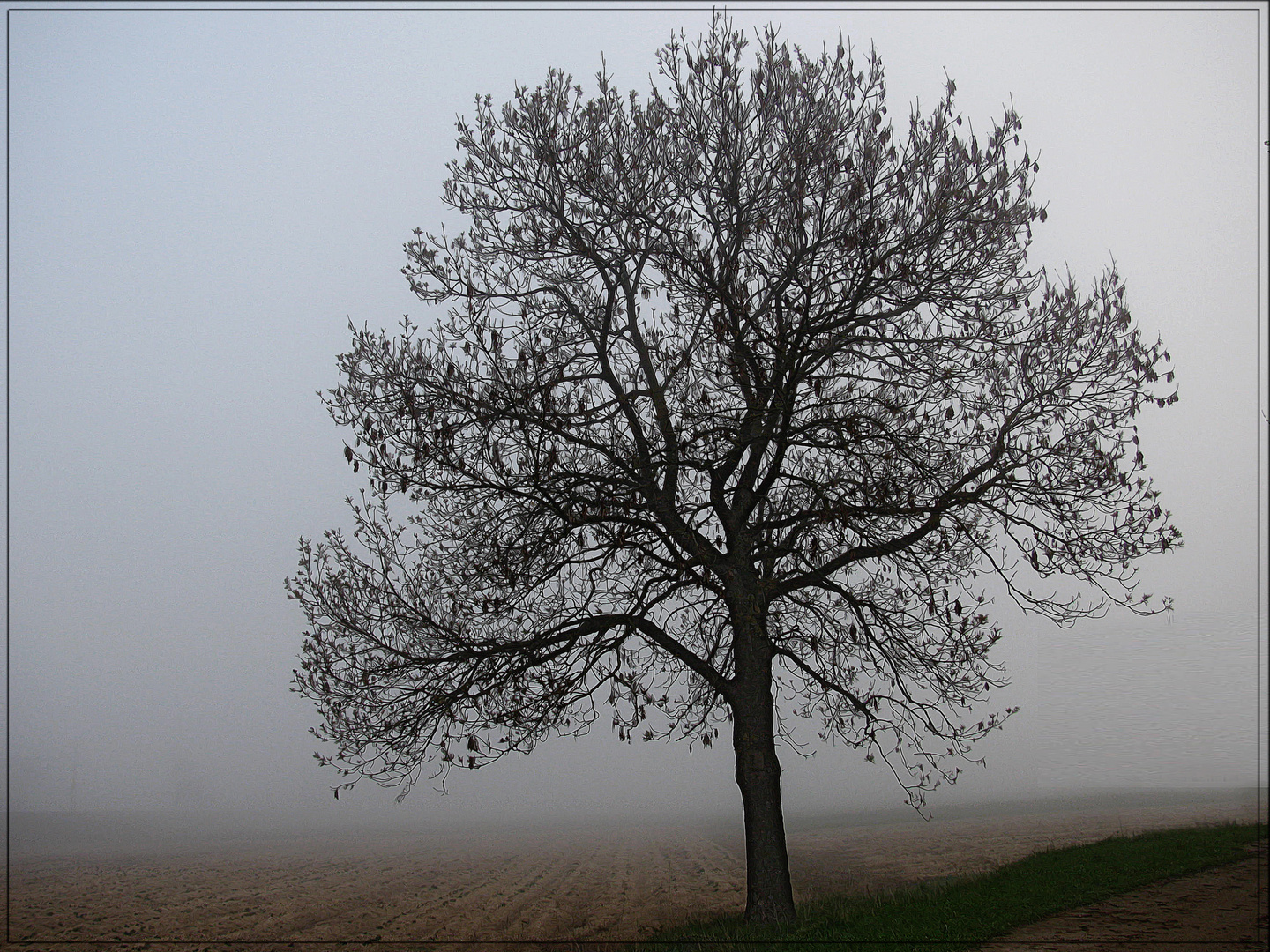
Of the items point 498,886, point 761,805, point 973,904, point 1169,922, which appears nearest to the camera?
point 1169,922

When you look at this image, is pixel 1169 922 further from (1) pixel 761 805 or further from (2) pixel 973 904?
(1) pixel 761 805

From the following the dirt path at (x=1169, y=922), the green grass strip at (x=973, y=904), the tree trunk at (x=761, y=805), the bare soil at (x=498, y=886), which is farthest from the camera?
the bare soil at (x=498, y=886)

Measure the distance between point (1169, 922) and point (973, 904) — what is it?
230 centimetres

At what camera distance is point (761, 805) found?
1102 cm

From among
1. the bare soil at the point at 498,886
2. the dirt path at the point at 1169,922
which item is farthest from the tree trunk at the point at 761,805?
the dirt path at the point at 1169,922

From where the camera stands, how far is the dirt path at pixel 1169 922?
8.34 meters

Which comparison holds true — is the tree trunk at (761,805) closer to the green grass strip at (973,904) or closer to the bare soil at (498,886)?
the green grass strip at (973,904)

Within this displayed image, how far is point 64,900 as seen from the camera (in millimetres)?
21844

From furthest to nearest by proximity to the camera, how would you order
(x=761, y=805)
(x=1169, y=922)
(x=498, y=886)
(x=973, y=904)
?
1. (x=498, y=886)
2. (x=761, y=805)
3. (x=973, y=904)
4. (x=1169, y=922)

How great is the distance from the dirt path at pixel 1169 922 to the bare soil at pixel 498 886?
6cm

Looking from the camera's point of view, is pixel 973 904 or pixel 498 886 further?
pixel 498 886

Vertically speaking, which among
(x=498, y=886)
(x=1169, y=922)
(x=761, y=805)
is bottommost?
(x=498, y=886)

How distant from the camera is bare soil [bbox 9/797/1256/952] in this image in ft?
45.6

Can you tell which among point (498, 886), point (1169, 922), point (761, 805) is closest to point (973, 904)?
point (1169, 922)
